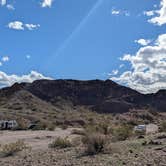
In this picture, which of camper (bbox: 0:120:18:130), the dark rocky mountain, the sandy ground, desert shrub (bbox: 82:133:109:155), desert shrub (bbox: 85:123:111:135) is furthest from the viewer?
the dark rocky mountain

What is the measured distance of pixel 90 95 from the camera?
157 meters

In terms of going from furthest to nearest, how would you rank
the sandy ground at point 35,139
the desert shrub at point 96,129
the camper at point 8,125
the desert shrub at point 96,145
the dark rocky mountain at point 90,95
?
1. the dark rocky mountain at point 90,95
2. the camper at point 8,125
3. the sandy ground at point 35,139
4. the desert shrub at point 96,129
5. the desert shrub at point 96,145

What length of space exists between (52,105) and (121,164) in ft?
386

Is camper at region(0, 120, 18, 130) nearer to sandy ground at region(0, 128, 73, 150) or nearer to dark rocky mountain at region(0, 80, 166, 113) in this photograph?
sandy ground at region(0, 128, 73, 150)

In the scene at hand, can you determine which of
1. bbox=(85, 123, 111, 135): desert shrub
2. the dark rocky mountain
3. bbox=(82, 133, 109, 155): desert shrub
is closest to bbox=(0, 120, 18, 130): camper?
bbox=(85, 123, 111, 135): desert shrub

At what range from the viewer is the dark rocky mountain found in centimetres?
14138

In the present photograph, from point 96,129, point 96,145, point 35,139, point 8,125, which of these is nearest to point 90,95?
point 8,125

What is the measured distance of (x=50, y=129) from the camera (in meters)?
65.3

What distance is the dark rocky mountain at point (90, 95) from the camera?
14138 cm

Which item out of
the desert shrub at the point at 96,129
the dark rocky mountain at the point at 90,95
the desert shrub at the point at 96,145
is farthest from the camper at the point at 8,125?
the dark rocky mountain at the point at 90,95

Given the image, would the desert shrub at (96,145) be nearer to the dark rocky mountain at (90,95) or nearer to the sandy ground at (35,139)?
the sandy ground at (35,139)

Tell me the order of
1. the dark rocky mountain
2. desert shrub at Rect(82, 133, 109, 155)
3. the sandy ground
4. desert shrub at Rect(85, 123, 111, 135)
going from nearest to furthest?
1. desert shrub at Rect(82, 133, 109, 155)
2. desert shrub at Rect(85, 123, 111, 135)
3. the sandy ground
4. the dark rocky mountain

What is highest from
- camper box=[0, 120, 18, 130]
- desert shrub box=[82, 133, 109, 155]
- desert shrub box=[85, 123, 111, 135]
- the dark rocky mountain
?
the dark rocky mountain

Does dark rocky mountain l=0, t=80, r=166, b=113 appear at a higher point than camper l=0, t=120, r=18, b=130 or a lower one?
higher
